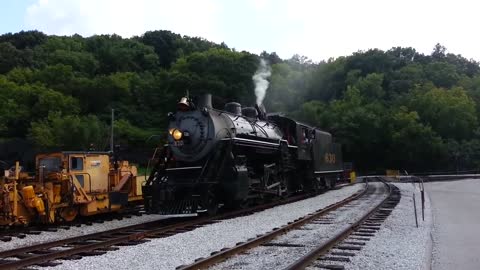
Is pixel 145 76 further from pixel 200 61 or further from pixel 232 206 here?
pixel 232 206

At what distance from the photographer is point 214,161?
583 inches

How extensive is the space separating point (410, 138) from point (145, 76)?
4514 cm

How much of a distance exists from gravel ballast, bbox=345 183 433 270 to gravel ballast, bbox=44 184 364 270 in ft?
8.31

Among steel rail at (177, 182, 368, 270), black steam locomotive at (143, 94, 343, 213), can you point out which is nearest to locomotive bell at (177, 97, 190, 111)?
black steam locomotive at (143, 94, 343, 213)

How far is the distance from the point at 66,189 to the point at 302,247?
7.74 meters

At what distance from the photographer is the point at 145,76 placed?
84625 millimetres

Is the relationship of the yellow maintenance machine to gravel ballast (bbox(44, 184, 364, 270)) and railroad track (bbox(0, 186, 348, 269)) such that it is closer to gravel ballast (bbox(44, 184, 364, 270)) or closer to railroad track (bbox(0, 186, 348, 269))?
railroad track (bbox(0, 186, 348, 269))

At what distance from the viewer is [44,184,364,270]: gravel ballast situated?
7.79 metres

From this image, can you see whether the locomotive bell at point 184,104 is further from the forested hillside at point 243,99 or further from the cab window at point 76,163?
the forested hillside at point 243,99

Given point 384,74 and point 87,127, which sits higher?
point 384,74

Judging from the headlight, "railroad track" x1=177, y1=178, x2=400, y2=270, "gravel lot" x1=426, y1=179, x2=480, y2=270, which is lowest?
"gravel lot" x1=426, y1=179, x2=480, y2=270

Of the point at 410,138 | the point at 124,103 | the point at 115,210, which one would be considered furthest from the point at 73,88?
the point at 115,210

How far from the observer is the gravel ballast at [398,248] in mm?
7582

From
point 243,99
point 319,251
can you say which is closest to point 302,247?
point 319,251
